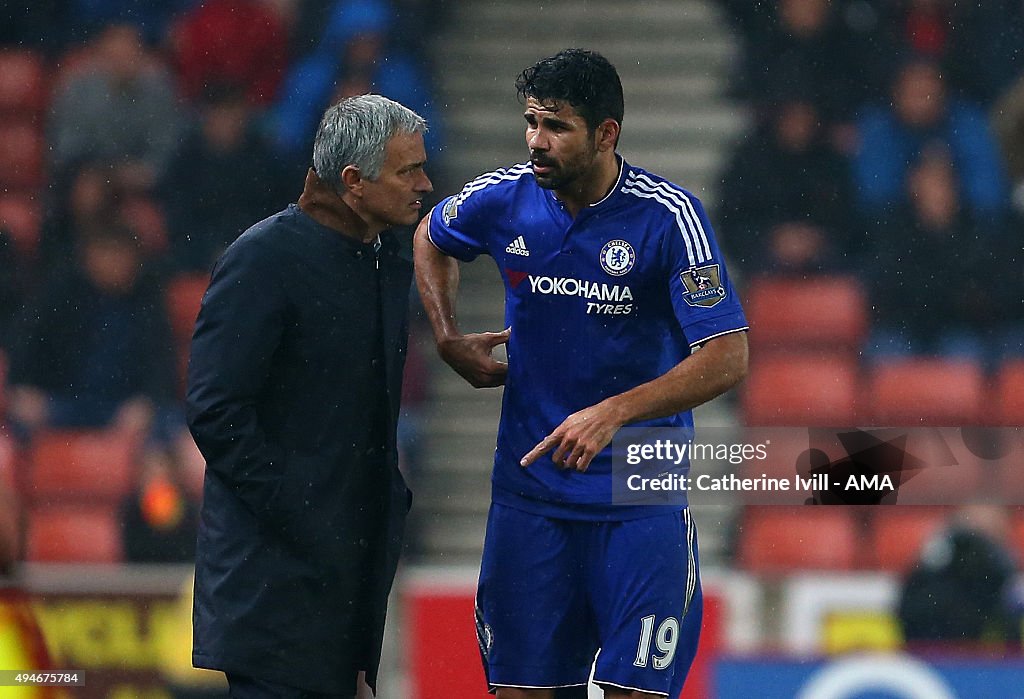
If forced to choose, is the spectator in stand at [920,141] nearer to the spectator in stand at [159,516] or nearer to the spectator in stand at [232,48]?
the spectator in stand at [232,48]

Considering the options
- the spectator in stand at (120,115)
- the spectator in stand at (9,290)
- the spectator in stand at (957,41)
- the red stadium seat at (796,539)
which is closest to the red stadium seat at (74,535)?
the spectator in stand at (9,290)

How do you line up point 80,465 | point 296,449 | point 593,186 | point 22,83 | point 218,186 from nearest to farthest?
point 296,449 → point 593,186 → point 80,465 → point 218,186 → point 22,83

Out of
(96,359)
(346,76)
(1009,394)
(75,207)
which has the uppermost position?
(346,76)

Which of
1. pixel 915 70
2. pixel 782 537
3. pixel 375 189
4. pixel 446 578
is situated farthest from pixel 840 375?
pixel 375 189

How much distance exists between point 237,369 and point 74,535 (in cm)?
305

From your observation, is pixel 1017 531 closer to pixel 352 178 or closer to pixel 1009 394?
pixel 1009 394

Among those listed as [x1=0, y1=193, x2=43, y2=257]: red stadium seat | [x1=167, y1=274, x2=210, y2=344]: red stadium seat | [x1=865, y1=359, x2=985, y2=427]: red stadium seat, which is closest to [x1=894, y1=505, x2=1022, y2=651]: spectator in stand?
[x1=865, y1=359, x2=985, y2=427]: red stadium seat

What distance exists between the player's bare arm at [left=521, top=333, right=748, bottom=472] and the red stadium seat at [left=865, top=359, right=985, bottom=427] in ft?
9.49

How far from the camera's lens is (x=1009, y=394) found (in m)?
5.82

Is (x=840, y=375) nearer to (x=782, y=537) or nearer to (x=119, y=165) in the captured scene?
(x=782, y=537)

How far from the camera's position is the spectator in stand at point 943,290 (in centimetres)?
582

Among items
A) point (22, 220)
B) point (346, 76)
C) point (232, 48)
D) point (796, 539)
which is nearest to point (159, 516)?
point (22, 220)

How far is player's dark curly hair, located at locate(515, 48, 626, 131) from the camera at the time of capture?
9.95ft

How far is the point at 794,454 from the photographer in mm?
5691
